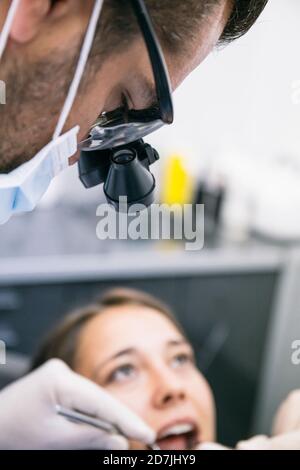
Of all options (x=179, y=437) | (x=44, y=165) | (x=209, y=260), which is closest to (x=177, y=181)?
(x=209, y=260)

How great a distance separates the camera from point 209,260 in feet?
5.68

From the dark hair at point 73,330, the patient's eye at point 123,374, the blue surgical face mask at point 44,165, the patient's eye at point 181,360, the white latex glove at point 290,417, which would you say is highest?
the blue surgical face mask at point 44,165

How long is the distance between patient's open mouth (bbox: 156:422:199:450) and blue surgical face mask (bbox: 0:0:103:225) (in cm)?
48

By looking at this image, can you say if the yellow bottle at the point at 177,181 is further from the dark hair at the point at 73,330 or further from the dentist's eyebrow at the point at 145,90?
the dentist's eyebrow at the point at 145,90

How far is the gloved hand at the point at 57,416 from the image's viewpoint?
850 millimetres

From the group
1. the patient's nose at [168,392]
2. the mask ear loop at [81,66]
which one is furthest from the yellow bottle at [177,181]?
the mask ear loop at [81,66]

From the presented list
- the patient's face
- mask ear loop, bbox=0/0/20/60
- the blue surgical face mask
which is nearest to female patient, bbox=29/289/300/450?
the patient's face

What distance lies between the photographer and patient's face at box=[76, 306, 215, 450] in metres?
1.00

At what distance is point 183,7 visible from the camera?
2.07 feet

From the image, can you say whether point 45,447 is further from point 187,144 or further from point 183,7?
point 187,144

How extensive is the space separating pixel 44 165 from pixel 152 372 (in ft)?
1.77

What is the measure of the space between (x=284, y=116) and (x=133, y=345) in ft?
1.57

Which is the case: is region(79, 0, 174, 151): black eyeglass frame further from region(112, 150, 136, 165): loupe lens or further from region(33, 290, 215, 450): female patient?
region(33, 290, 215, 450): female patient

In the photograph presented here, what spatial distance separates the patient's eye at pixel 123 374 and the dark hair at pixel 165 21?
0.61m
